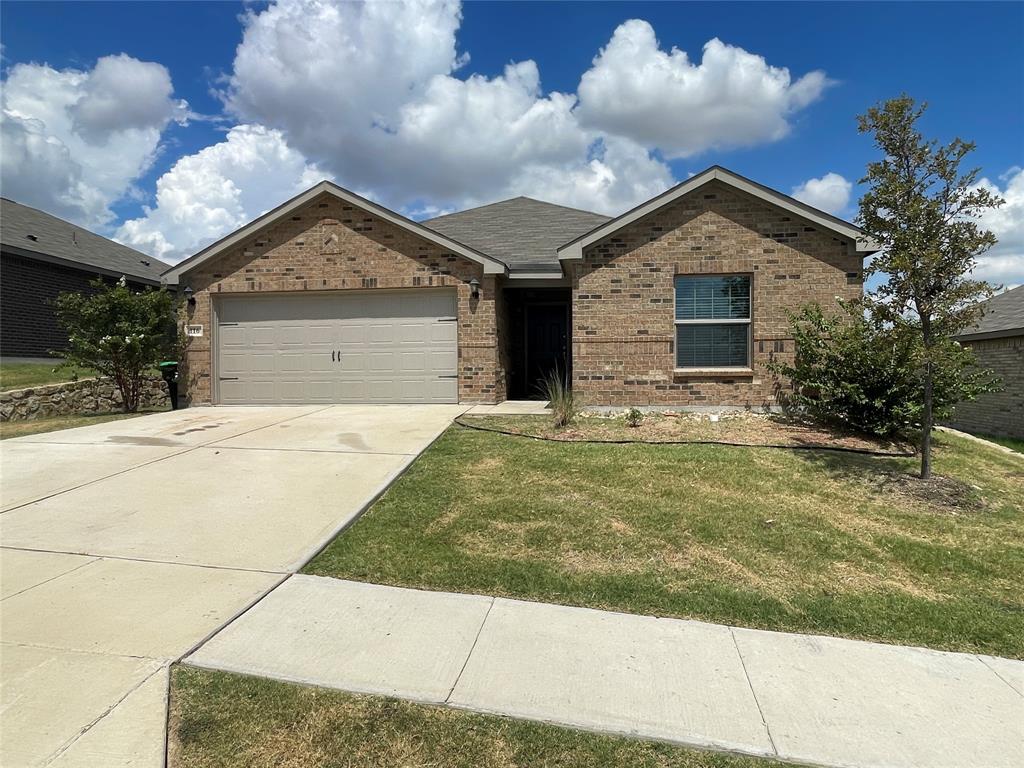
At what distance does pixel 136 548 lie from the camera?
455 cm

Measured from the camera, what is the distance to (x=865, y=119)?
614 centimetres

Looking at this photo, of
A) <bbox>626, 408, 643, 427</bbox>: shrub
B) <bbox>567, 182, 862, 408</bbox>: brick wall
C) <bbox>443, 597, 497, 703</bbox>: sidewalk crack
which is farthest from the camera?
<bbox>567, 182, 862, 408</bbox>: brick wall

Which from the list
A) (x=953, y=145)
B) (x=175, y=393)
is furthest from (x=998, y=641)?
(x=175, y=393)

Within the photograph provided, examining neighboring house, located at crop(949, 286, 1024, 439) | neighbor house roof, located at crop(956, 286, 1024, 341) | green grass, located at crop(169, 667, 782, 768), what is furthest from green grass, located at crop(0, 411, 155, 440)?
neighboring house, located at crop(949, 286, 1024, 439)

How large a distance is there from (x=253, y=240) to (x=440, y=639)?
1137 cm

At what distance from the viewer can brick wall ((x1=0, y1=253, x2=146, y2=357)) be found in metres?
15.2

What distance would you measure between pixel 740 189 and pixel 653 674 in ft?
29.8

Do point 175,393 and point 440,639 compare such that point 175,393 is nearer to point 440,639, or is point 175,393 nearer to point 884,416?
point 440,639

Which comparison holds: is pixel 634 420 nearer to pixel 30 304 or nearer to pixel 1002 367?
pixel 1002 367

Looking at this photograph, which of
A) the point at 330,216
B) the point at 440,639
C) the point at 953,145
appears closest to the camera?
the point at 440,639

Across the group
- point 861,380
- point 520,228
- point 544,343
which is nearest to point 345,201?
point 520,228

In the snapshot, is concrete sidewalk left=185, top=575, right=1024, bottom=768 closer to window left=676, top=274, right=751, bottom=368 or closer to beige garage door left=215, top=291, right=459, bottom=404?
window left=676, top=274, right=751, bottom=368

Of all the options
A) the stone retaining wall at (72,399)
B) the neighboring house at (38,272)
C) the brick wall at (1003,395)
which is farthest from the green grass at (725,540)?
the neighboring house at (38,272)

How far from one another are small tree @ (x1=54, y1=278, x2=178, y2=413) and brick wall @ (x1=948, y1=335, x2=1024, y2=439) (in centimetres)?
1753
